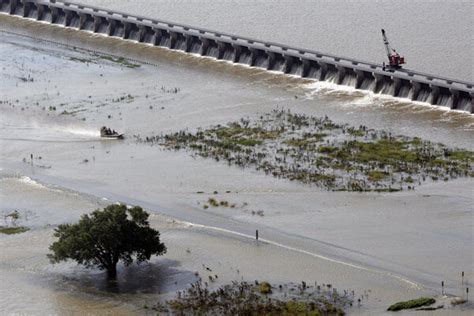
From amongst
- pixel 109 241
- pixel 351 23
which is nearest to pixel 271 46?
pixel 351 23

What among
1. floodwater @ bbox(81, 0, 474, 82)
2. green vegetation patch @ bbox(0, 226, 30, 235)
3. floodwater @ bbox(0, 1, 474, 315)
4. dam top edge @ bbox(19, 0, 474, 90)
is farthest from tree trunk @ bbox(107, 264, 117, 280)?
floodwater @ bbox(81, 0, 474, 82)

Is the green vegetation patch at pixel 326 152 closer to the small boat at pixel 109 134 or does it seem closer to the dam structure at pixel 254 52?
the small boat at pixel 109 134

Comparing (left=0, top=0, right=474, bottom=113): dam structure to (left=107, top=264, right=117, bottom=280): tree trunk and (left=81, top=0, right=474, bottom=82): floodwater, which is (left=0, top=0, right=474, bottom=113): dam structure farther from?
(left=107, top=264, right=117, bottom=280): tree trunk

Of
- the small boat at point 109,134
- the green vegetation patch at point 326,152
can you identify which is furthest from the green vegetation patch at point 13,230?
the small boat at point 109,134

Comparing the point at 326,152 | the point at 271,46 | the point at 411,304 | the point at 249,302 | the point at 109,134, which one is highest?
the point at 271,46

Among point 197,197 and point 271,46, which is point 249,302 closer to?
point 197,197

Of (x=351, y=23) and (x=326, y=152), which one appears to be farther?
(x=351, y=23)

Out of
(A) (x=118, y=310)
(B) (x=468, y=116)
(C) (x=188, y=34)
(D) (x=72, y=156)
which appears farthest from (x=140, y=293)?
(C) (x=188, y=34)
